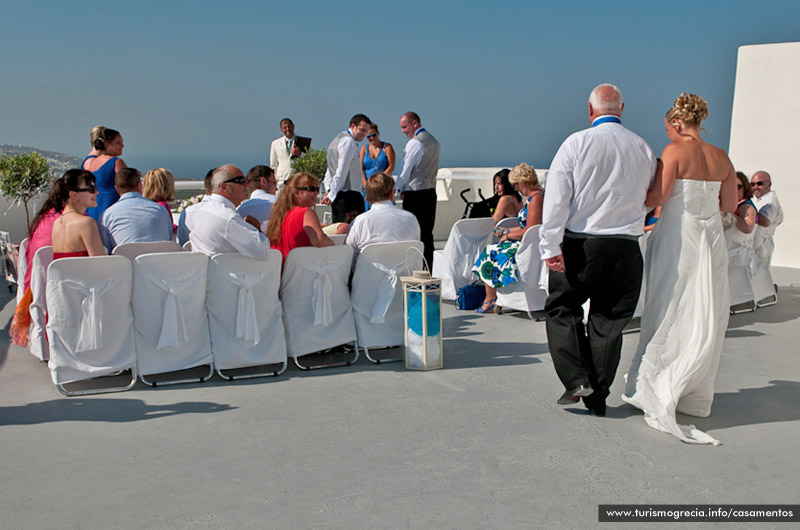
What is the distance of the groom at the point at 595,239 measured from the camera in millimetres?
3779

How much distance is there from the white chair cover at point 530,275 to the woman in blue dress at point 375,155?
2.34 metres

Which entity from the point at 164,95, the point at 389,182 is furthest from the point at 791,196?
the point at 164,95

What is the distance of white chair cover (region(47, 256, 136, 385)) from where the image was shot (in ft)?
14.2

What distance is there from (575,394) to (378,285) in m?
1.68

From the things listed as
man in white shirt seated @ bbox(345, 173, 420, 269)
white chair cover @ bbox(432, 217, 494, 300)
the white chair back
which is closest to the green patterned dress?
the white chair back

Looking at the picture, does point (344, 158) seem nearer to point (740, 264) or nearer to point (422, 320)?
point (422, 320)

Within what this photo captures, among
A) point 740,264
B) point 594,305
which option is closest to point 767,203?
point 740,264

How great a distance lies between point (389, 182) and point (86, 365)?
230 centimetres

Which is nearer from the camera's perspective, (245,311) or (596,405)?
(596,405)

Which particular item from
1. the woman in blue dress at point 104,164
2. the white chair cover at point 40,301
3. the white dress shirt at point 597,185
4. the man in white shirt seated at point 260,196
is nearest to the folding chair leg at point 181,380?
the white chair cover at point 40,301

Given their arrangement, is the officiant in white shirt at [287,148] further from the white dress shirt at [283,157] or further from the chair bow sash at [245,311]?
the chair bow sash at [245,311]

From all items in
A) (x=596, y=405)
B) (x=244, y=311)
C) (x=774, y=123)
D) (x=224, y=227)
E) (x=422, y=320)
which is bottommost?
(x=596, y=405)

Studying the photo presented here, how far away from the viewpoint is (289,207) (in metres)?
5.26

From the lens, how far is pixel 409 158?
8.08 metres
